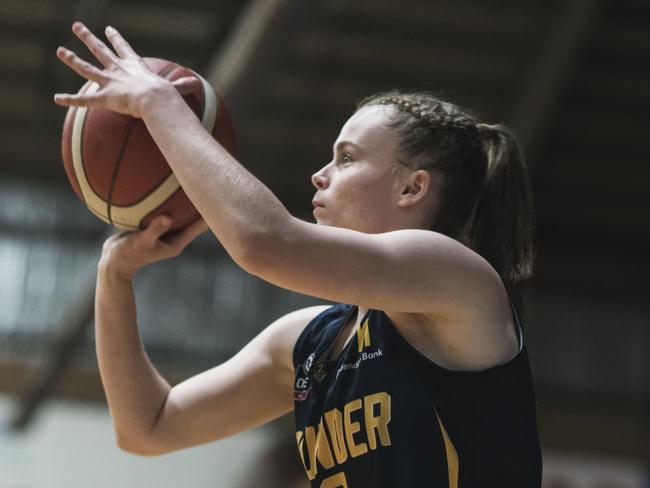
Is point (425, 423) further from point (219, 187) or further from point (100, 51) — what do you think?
point (100, 51)

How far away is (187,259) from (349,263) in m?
7.53

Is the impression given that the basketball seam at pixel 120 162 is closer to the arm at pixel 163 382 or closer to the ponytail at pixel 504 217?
the arm at pixel 163 382

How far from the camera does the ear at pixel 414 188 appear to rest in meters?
1.87

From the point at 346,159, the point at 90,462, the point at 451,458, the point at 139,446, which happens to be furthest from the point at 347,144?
the point at 90,462

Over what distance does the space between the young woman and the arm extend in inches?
0.9

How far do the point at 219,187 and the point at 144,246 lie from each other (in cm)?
51

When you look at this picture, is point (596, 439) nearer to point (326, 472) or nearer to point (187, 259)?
point (187, 259)

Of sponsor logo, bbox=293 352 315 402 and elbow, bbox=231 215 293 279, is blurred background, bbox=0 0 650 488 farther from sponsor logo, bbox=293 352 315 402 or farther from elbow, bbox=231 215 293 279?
elbow, bbox=231 215 293 279

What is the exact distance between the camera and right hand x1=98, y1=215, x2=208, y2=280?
210 centimetres

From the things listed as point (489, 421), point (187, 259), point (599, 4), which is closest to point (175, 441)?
point (489, 421)

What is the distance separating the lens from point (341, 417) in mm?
1835

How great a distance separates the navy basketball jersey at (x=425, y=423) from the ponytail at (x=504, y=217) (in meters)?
0.15

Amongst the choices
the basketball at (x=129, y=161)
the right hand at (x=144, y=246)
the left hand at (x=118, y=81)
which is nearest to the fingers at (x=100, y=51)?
A: the left hand at (x=118, y=81)

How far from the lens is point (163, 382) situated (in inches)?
86.9
